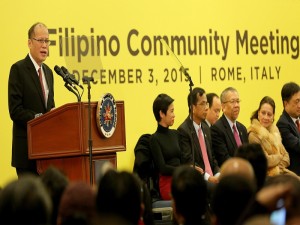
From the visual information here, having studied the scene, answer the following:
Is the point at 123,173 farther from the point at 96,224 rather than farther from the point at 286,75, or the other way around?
the point at 286,75

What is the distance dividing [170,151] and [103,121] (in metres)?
1.60

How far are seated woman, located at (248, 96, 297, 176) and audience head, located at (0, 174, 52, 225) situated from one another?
5.76 metres

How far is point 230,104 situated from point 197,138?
0.67m

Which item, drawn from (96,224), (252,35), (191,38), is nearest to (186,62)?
(191,38)

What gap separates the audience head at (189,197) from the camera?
12.6 feet

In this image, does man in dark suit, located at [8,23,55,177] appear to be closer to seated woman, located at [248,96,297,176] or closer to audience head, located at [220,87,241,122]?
audience head, located at [220,87,241,122]

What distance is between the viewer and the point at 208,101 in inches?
364

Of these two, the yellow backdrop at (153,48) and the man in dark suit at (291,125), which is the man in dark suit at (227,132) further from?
the yellow backdrop at (153,48)

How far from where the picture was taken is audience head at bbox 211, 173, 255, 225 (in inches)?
136

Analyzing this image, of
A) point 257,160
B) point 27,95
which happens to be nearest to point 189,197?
point 257,160

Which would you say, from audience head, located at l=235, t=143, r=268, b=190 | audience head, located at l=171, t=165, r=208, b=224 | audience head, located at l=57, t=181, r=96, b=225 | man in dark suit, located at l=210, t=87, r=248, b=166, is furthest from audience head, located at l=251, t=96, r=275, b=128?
audience head, located at l=57, t=181, r=96, b=225

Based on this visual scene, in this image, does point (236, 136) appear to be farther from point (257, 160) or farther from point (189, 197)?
point (189, 197)

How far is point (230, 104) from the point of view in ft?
28.4

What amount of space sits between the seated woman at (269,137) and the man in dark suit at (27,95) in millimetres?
2720
